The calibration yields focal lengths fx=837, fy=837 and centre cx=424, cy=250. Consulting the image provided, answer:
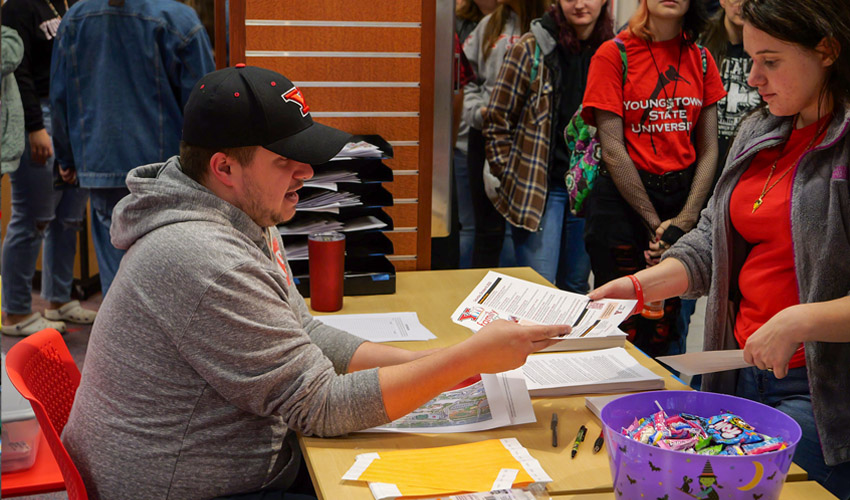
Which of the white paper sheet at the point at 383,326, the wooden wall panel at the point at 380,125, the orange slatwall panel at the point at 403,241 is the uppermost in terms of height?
the wooden wall panel at the point at 380,125

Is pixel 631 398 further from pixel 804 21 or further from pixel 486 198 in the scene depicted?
pixel 486 198

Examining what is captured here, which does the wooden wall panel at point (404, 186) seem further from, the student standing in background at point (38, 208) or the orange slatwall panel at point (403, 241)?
the student standing in background at point (38, 208)

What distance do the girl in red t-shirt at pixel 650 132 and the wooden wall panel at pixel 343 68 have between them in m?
0.69

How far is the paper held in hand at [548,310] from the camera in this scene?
65.8 inches

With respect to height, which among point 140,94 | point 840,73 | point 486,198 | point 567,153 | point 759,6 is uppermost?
point 759,6

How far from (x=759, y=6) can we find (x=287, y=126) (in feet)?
2.92

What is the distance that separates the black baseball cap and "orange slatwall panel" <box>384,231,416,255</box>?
1.15 meters

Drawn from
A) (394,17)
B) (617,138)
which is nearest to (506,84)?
(617,138)

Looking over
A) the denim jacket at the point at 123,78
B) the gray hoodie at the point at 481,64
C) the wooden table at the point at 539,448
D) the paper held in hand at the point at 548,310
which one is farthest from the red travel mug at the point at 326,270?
the gray hoodie at the point at 481,64

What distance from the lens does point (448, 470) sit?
51.2 inches

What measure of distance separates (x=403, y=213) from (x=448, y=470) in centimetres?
142

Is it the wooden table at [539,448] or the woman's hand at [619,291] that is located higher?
the woman's hand at [619,291]

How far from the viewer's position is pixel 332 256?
2156mm

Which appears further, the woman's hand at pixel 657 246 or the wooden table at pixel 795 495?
the woman's hand at pixel 657 246
